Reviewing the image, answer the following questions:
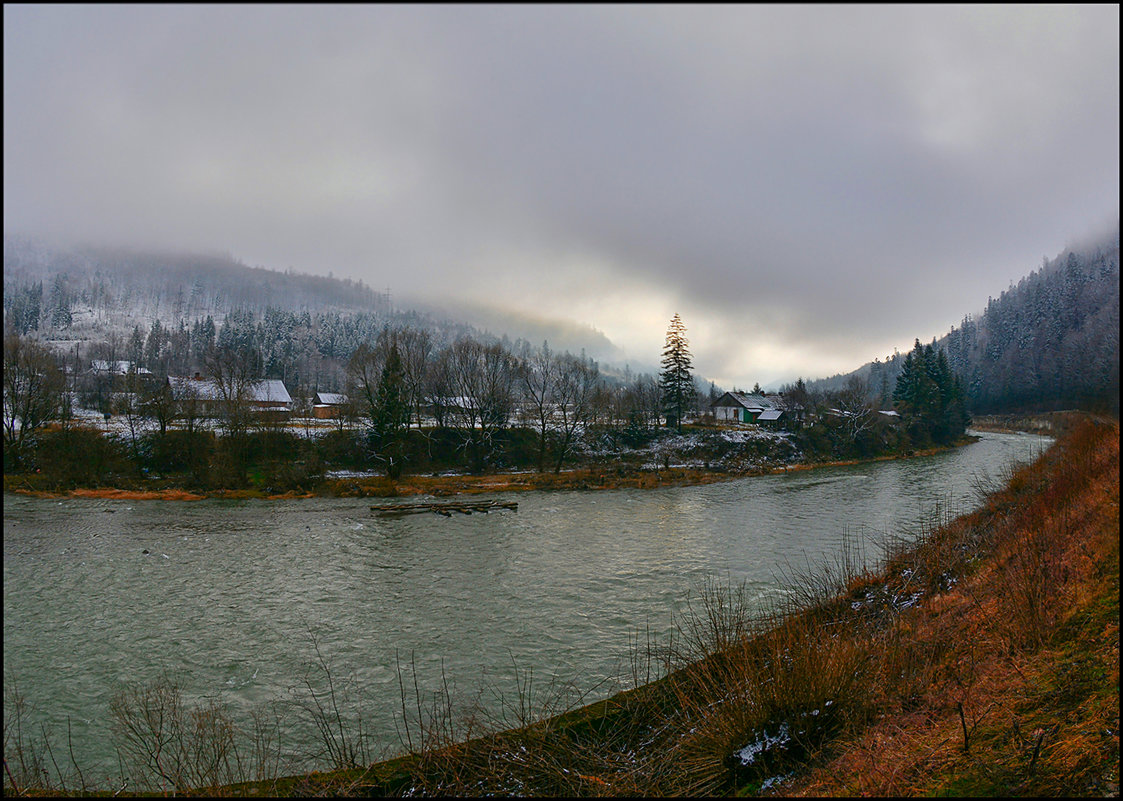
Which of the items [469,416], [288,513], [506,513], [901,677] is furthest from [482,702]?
[469,416]

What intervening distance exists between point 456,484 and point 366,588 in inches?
782

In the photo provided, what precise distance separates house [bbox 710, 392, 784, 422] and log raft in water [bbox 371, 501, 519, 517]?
37738 millimetres

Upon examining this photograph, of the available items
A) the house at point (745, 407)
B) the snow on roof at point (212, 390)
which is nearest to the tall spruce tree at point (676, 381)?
the house at point (745, 407)

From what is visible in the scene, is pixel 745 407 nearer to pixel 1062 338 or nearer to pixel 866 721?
pixel 1062 338

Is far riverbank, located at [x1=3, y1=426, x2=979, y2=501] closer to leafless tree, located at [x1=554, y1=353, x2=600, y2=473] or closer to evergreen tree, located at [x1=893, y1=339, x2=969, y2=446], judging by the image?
leafless tree, located at [x1=554, y1=353, x2=600, y2=473]

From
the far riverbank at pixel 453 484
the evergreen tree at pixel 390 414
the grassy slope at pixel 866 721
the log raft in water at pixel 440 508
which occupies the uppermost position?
the evergreen tree at pixel 390 414

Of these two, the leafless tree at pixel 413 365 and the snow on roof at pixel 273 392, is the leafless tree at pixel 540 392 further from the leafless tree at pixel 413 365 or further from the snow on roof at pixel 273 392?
the snow on roof at pixel 273 392

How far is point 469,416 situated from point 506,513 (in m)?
20.3

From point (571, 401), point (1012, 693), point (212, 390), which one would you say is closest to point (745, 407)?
point (571, 401)

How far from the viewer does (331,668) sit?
10281 millimetres

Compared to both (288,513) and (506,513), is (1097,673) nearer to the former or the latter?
(506,513)

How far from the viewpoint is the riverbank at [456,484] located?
2861 centimetres

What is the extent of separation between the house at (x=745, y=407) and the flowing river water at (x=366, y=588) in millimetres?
31187

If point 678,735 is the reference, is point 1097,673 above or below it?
above
